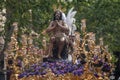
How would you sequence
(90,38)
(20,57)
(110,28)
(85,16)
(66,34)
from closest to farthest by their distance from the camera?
(90,38)
(20,57)
(66,34)
(110,28)
(85,16)

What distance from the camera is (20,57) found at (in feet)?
45.4

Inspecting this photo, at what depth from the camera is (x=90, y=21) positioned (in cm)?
3381

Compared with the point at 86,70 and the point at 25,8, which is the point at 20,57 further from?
the point at 25,8

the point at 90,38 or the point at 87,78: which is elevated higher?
the point at 90,38

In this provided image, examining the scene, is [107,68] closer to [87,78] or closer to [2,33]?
[87,78]

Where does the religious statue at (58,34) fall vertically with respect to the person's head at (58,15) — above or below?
below

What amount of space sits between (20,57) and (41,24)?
42.5 feet

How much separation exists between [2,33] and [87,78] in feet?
46.2

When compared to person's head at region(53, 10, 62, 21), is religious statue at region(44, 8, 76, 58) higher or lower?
lower

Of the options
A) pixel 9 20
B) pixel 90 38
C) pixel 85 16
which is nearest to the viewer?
pixel 90 38

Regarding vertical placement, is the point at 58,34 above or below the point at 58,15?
below

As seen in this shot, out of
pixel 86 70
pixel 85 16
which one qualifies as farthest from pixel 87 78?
pixel 85 16

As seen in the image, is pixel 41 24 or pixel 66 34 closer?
pixel 66 34

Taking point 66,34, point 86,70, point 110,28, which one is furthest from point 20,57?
point 110,28
